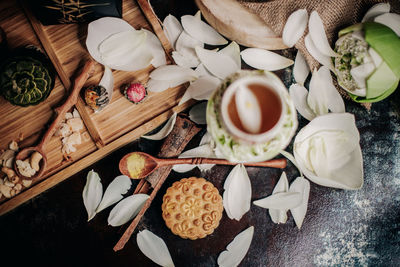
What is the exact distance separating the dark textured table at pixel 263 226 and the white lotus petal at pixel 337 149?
5 centimetres

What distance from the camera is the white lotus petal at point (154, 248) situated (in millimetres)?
813

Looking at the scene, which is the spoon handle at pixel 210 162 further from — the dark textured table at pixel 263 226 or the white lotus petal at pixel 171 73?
the white lotus petal at pixel 171 73

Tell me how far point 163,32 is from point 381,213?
2.41 feet

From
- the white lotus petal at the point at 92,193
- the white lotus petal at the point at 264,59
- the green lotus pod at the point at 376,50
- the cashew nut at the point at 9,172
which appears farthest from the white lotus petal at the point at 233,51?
the cashew nut at the point at 9,172

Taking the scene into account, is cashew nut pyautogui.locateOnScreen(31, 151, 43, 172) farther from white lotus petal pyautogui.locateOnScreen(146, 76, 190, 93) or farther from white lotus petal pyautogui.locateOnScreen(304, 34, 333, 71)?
white lotus petal pyautogui.locateOnScreen(304, 34, 333, 71)

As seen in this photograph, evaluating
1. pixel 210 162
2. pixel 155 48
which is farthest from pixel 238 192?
pixel 155 48

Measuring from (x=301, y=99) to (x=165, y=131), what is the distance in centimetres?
36

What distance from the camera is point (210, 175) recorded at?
0.84 m

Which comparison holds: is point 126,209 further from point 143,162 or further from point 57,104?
point 57,104

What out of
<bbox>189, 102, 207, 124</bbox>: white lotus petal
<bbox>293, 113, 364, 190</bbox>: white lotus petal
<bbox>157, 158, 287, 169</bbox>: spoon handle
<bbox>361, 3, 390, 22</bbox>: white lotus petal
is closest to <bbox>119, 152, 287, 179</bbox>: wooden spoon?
<bbox>157, 158, 287, 169</bbox>: spoon handle

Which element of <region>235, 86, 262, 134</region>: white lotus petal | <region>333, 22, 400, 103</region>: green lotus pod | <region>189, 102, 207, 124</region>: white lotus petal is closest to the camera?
<region>235, 86, 262, 134</region>: white lotus petal

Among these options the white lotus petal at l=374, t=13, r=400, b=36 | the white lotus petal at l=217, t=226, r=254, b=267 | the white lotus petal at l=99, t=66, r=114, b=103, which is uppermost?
the white lotus petal at l=99, t=66, r=114, b=103

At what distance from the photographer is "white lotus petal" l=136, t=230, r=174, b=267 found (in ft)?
2.67

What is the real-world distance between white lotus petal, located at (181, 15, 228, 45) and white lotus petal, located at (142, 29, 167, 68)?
8 cm
